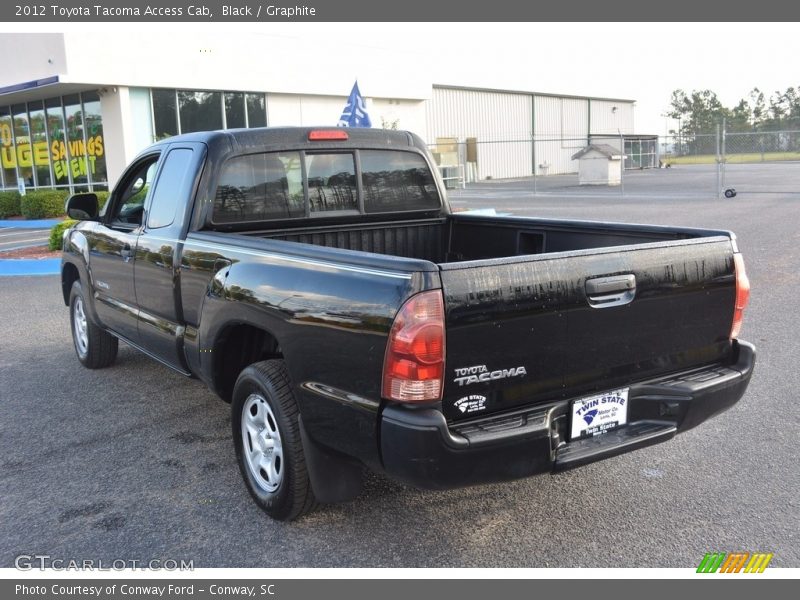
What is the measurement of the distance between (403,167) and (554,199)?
22.0 metres

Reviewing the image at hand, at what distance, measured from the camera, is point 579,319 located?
3346mm

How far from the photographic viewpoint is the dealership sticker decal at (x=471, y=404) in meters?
3.14

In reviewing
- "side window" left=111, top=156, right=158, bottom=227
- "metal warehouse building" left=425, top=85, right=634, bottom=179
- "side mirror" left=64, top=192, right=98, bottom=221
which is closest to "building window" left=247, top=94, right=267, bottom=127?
"metal warehouse building" left=425, top=85, right=634, bottom=179

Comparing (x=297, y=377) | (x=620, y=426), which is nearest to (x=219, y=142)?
(x=297, y=377)

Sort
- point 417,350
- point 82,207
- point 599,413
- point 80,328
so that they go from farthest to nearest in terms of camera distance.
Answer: point 80,328
point 82,207
point 599,413
point 417,350

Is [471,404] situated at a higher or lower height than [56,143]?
lower

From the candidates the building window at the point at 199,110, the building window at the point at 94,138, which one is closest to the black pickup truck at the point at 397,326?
the building window at the point at 94,138

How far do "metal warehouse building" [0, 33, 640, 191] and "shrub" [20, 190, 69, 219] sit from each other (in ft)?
7.87

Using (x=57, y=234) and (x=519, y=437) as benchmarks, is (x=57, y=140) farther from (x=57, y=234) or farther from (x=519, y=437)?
(x=519, y=437)

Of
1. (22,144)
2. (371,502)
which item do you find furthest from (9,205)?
(371,502)

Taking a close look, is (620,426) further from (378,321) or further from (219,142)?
(219,142)

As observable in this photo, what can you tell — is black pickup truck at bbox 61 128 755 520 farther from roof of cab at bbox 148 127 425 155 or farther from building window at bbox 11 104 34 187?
building window at bbox 11 104 34 187

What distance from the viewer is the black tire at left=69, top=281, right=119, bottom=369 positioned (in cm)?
651

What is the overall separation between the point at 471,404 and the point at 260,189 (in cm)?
231
